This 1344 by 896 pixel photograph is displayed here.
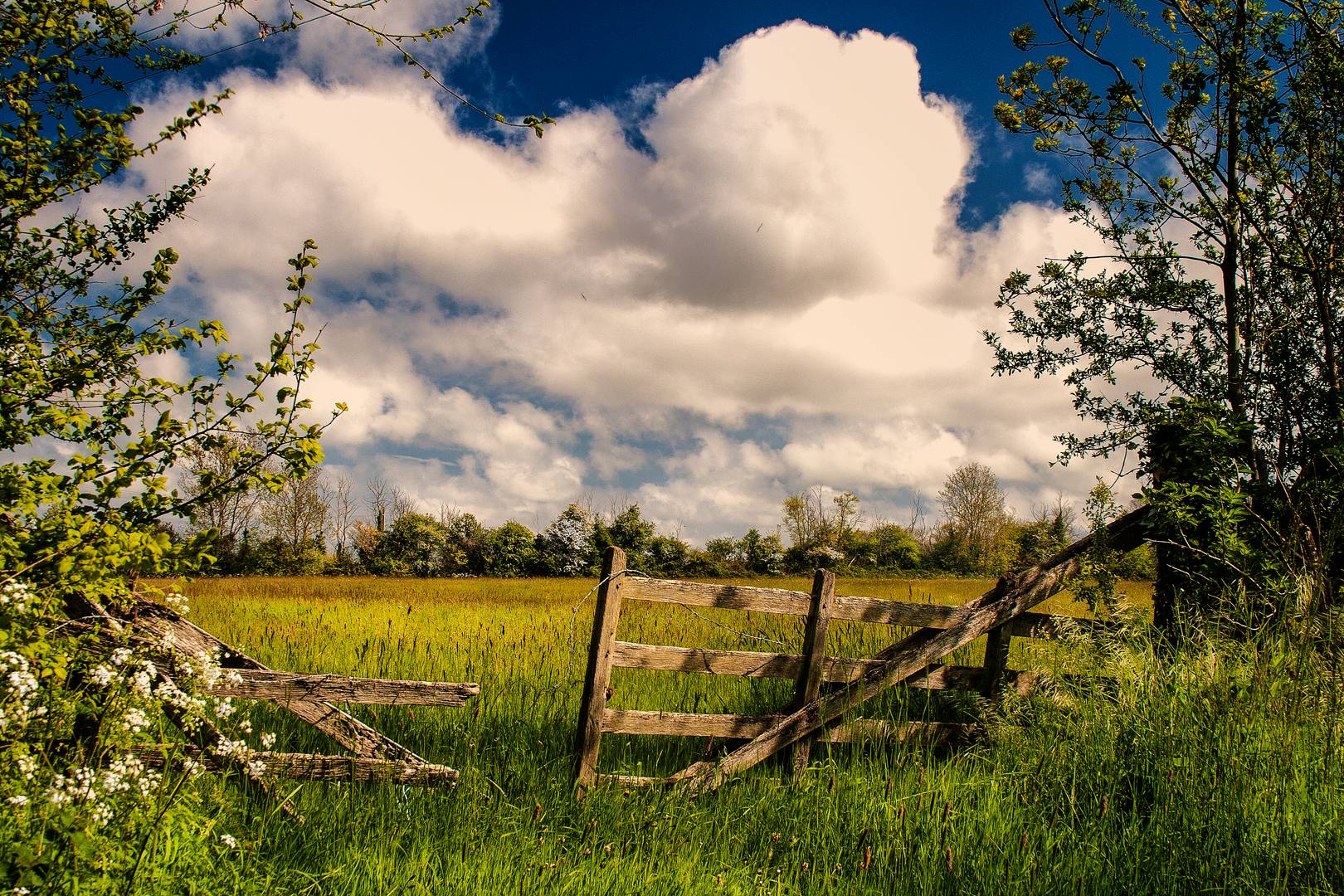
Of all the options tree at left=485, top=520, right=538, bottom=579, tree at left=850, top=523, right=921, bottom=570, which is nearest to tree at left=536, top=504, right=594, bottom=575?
tree at left=485, top=520, right=538, bottom=579

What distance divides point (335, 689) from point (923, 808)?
366 centimetres

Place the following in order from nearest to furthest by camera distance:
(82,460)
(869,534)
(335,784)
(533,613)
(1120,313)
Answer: (82,460)
(335,784)
(1120,313)
(533,613)
(869,534)

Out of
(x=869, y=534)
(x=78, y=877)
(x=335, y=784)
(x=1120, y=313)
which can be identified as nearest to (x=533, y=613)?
(x=335, y=784)

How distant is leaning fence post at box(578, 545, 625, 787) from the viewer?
16.7ft

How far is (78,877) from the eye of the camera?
108 inches

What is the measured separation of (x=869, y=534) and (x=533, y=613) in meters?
39.2

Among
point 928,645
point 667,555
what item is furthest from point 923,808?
point 667,555

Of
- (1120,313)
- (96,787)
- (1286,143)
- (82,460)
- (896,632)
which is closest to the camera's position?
(96,787)

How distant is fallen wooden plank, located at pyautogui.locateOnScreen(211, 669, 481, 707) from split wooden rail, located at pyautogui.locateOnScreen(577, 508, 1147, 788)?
937 millimetres

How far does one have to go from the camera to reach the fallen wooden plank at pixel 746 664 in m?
5.32

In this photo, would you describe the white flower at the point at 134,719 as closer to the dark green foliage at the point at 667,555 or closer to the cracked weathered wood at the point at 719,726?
the cracked weathered wood at the point at 719,726

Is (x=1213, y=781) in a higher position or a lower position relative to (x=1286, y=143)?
lower

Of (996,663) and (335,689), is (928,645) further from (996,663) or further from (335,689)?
(335,689)

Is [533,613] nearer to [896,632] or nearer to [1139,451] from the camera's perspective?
[896,632]
